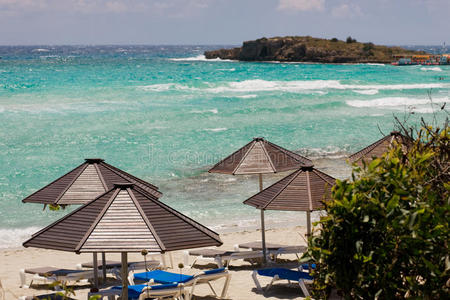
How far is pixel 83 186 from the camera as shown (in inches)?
390

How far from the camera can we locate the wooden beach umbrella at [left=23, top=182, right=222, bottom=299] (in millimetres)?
7027

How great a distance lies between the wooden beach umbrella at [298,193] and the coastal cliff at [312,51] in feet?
262

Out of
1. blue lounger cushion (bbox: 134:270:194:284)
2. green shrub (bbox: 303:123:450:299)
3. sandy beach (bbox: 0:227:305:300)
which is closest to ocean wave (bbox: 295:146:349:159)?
sandy beach (bbox: 0:227:305:300)

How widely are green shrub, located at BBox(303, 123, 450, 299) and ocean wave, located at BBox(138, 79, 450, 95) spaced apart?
1573 inches

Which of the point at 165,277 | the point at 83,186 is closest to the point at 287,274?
the point at 165,277

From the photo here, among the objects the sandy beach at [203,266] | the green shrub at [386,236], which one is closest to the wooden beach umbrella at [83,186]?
the sandy beach at [203,266]

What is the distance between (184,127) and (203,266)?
1860cm

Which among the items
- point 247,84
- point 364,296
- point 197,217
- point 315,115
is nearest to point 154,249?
point 364,296

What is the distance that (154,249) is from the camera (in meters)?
6.92

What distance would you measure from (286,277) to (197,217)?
622cm

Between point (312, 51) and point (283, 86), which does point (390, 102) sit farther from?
point (312, 51)

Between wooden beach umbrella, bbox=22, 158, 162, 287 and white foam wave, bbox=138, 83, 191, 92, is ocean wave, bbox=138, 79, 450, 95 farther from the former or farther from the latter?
wooden beach umbrella, bbox=22, 158, 162, 287

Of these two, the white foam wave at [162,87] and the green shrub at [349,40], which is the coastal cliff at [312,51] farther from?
the white foam wave at [162,87]

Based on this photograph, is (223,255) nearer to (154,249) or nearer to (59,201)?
(59,201)
